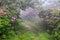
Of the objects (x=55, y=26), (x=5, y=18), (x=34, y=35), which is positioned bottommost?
(x=34, y=35)

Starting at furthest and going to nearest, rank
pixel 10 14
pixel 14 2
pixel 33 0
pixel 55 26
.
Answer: pixel 33 0 → pixel 14 2 → pixel 55 26 → pixel 10 14

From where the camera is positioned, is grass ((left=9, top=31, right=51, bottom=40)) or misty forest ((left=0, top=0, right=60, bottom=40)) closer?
misty forest ((left=0, top=0, right=60, bottom=40))

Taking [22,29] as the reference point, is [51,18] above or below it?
above

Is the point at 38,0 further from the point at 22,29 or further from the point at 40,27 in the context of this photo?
the point at 22,29

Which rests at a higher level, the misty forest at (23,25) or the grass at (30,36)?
the misty forest at (23,25)

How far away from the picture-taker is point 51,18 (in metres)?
9.95

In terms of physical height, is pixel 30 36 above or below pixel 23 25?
below

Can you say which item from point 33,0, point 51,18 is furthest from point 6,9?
point 33,0

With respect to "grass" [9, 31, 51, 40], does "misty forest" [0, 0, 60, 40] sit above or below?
above

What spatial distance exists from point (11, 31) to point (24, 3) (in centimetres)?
276

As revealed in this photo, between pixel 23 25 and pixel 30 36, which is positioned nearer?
pixel 30 36

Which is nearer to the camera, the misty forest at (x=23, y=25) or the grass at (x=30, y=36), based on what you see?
the misty forest at (x=23, y=25)

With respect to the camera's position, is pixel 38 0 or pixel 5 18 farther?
pixel 38 0

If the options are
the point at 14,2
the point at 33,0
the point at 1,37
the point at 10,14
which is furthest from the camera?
the point at 33,0
